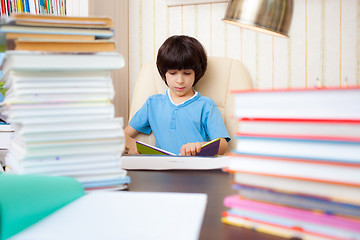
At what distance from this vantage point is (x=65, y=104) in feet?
1.68

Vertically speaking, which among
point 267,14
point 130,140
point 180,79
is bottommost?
point 130,140

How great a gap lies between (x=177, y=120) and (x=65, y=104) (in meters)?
1.23

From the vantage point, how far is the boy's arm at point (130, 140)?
5.57 feet

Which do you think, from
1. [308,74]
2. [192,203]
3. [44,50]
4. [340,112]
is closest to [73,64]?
[44,50]

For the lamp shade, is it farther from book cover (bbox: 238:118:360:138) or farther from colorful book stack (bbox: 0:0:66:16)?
colorful book stack (bbox: 0:0:66:16)

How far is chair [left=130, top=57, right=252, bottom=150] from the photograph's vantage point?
5.59 ft

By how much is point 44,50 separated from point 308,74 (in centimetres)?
172

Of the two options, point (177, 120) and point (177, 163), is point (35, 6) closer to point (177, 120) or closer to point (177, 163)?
point (177, 120)

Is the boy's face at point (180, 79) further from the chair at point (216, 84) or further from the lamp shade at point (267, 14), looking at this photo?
the lamp shade at point (267, 14)

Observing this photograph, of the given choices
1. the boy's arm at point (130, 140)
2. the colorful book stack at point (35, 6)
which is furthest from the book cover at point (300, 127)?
the colorful book stack at point (35, 6)

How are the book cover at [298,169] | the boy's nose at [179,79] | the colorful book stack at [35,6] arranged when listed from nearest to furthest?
the book cover at [298,169] → the boy's nose at [179,79] → the colorful book stack at [35,6]

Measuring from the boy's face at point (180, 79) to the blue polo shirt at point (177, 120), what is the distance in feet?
0.23

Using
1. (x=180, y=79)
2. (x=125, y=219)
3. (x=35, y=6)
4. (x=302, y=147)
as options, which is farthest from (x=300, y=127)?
(x=35, y=6)

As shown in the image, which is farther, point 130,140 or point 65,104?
point 130,140
